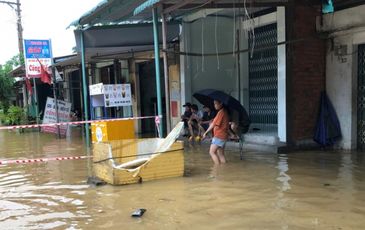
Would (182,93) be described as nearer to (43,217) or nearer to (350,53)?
(350,53)

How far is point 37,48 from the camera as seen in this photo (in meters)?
16.5

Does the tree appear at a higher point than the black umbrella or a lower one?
higher

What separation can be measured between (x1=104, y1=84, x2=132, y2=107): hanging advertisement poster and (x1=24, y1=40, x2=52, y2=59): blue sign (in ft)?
17.8

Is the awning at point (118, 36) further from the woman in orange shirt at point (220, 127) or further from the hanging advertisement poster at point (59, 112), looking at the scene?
the hanging advertisement poster at point (59, 112)

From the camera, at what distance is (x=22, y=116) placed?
23031mm

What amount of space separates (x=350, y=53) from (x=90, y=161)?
20.9 feet

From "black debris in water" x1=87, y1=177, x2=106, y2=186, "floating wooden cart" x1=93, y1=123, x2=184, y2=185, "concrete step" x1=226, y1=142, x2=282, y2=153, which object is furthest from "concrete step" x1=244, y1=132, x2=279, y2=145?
"black debris in water" x1=87, y1=177, x2=106, y2=186

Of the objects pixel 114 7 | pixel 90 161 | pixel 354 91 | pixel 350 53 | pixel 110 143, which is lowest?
pixel 90 161

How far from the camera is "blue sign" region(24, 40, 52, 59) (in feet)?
53.7

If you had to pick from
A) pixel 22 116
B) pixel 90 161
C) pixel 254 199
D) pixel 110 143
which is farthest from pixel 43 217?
pixel 22 116

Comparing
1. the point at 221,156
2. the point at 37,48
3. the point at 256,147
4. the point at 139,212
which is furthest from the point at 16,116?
the point at 139,212

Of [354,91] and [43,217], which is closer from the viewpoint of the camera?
[43,217]

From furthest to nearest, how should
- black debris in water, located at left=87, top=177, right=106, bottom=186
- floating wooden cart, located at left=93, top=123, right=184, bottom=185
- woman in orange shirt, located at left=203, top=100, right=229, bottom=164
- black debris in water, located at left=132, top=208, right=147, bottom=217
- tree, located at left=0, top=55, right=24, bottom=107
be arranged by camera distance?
tree, located at left=0, top=55, right=24, bottom=107 → woman in orange shirt, located at left=203, top=100, right=229, bottom=164 → black debris in water, located at left=87, top=177, right=106, bottom=186 → floating wooden cart, located at left=93, top=123, right=184, bottom=185 → black debris in water, located at left=132, top=208, right=147, bottom=217

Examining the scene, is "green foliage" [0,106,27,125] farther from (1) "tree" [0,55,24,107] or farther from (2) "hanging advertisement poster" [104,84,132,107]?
(2) "hanging advertisement poster" [104,84,132,107]
